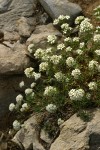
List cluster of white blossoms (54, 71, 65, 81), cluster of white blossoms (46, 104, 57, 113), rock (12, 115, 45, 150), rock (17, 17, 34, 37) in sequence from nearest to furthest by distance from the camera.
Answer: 1. cluster of white blossoms (46, 104, 57, 113)
2. cluster of white blossoms (54, 71, 65, 81)
3. rock (12, 115, 45, 150)
4. rock (17, 17, 34, 37)

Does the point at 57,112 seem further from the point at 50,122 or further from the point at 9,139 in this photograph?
the point at 9,139

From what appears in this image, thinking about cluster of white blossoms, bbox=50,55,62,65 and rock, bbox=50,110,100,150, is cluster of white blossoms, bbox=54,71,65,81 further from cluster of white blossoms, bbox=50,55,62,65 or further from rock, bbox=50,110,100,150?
rock, bbox=50,110,100,150

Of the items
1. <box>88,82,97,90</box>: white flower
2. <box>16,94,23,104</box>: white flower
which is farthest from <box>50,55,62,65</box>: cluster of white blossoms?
<box>16,94,23,104</box>: white flower

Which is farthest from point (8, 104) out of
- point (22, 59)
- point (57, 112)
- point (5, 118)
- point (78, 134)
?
point (78, 134)

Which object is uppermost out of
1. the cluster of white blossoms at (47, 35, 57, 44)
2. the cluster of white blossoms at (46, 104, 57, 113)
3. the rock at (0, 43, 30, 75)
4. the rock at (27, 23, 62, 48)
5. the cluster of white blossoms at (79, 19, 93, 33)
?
the cluster of white blossoms at (79, 19, 93, 33)

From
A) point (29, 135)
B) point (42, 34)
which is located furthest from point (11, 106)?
point (42, 34)

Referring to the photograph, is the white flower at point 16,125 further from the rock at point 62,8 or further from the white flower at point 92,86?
the rock at point 62,8

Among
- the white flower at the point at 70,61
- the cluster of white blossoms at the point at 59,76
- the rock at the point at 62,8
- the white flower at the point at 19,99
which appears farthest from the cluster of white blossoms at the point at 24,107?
the rock at the point at 62,8
